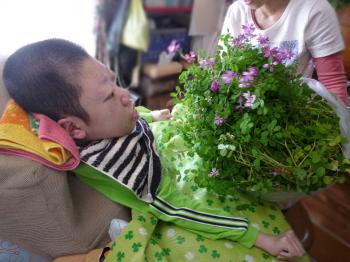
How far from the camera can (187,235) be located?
65 cm

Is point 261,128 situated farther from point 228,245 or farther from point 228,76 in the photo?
point 228,245

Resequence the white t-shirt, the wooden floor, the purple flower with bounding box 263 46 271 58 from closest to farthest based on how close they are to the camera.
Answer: the purple flower with bounding box 263 46 271 58 → the white t-shirt → the wooden floor

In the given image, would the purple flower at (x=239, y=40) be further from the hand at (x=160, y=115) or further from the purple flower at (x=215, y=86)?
the hand at (x=160, y=115)

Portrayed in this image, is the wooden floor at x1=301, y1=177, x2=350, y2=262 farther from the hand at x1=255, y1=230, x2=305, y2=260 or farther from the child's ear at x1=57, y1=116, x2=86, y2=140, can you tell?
the child's ear at x1=57, y1=116, x2=86, y2=140

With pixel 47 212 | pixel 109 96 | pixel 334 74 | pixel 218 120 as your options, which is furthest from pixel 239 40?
pixel 47 212

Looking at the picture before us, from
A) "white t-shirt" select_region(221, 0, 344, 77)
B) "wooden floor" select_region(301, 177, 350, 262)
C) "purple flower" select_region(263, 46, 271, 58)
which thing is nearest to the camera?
"purple flower" select_region(263, 46, 271, 58)

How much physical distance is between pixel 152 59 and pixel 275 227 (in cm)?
70

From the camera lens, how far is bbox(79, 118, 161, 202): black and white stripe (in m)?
0.62

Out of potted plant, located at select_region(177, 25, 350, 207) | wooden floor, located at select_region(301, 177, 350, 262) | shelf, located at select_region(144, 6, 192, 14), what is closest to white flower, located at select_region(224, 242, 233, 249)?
potted plant, located at select_region(177, 25, 350, 207)

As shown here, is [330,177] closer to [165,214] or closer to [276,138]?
[276,138]

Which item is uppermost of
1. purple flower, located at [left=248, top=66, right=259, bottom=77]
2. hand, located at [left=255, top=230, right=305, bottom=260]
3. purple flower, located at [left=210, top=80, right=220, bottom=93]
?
purple flower, located at [left=248, top=66, right=259, bottom=77]

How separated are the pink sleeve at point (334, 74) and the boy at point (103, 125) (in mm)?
489

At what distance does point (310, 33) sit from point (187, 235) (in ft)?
2.25

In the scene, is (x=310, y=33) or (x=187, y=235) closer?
(x=187, y=235)
